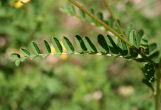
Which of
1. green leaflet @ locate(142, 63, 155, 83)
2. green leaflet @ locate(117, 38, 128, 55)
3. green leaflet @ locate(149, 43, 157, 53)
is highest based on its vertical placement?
green leaflet @ locate(117, 38, 128, 55)

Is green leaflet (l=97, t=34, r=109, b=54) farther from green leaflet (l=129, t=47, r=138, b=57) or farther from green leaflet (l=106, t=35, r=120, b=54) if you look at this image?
green leaflet (l=129, t=47, r=138, b=57)

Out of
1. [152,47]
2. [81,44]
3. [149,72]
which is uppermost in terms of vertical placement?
[81,44]

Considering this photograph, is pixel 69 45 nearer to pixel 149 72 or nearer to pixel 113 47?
pixel 113 47

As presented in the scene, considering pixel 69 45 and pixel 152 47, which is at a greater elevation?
pixel 69 45

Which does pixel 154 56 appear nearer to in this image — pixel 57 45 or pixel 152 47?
pixel 152 47

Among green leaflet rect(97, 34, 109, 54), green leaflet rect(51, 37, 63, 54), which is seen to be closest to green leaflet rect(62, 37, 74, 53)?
green leaflet rect(51, 37, 63, 54)

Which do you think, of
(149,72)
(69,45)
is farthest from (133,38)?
(69,45)

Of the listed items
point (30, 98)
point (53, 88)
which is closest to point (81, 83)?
point (53, 88)

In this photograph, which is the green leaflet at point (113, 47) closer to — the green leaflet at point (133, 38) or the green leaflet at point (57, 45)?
the green leaflet at point (133, 38)

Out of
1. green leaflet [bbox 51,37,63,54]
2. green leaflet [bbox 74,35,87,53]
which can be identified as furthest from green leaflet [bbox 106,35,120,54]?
green leaflet [bbox 51,37,63,54]

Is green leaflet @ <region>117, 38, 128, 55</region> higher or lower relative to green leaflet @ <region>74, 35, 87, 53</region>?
lower

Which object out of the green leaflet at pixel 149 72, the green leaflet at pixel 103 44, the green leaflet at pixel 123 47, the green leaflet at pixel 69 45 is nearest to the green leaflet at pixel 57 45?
the green leaflet at pixel 69 45
